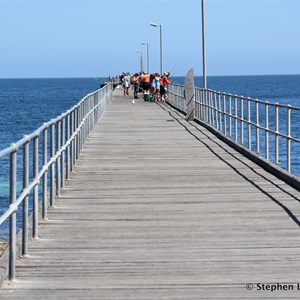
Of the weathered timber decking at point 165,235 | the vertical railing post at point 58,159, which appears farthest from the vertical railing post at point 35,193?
the vertical railing post at point 58,159

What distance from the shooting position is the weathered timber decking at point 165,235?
25.5 feet

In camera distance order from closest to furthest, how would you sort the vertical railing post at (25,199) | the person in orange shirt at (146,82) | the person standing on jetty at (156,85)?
the vertical railing post at (25,199) < the person standing on jetty at (156,85) < the person in orange shirt at (146,82)

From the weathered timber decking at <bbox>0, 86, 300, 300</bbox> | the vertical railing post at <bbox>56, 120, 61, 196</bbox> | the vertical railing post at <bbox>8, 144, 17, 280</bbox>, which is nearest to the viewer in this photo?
the weathered timber decking at <bbox>0, 86, 300, 300</bbox>

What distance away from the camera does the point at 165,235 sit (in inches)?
400

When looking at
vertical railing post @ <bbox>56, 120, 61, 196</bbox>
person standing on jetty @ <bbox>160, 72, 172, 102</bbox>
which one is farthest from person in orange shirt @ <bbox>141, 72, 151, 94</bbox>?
vertical railing post @ <bbox>56, 120, 61, 196</bbox>

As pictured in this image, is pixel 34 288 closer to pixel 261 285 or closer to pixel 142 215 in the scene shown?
pixel 261 285

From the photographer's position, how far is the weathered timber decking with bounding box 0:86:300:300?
25.5ft

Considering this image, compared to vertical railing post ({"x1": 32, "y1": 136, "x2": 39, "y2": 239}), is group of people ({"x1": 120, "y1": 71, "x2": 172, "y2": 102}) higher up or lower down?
higher up

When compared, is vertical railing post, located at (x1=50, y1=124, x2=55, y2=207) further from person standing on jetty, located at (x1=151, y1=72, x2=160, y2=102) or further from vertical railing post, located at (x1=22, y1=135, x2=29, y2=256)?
person standing on jetty, located at (x1=151, y1=72, x2=160, y2=102)

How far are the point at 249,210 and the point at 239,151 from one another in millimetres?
8572

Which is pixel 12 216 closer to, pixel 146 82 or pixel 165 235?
pixel 165 235

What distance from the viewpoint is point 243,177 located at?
1548 cm

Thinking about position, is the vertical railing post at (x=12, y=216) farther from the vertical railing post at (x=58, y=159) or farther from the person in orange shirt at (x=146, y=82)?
the person in orange shirt at (x=146, y=82)

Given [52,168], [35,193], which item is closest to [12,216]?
[35,193]
